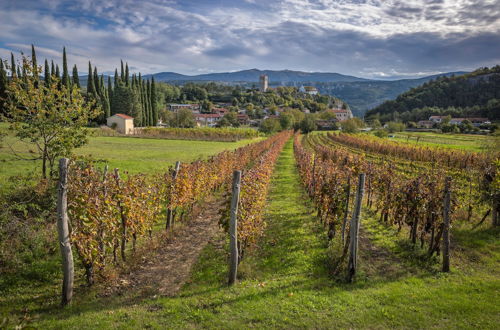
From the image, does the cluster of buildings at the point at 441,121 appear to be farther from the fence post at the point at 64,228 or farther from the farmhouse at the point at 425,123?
the fence post at the point at 64,228

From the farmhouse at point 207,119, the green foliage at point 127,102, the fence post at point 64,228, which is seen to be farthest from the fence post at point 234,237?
the farmhouse at point 207,119

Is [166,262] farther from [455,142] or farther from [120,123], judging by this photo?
[455,142]

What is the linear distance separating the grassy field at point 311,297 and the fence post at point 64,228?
1.11 ft

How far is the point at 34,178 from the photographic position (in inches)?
440

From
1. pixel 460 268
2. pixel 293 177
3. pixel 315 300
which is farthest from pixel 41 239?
pixel 293 177

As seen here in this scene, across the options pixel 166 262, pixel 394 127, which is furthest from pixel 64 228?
pixel 394 127

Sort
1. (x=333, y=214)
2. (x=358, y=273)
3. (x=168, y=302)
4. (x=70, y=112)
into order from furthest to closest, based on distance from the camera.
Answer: (x=70, y=112), (x=333, y=214), (x=358, y=273), (x=168, y=302)

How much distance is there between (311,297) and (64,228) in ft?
15.8

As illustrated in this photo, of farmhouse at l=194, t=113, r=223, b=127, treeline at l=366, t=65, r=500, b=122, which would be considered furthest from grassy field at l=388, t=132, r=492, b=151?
farmhouse at l=194, t=113, r=223, b=127

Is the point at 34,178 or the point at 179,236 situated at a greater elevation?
the point at 34,178

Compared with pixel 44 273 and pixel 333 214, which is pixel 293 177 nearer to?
pixel 333 214

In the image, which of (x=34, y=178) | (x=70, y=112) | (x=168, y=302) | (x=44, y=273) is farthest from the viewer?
(x=34, y=178)

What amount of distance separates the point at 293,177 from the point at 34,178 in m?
14.1

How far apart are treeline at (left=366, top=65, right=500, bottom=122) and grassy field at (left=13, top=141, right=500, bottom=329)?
126451 mm
